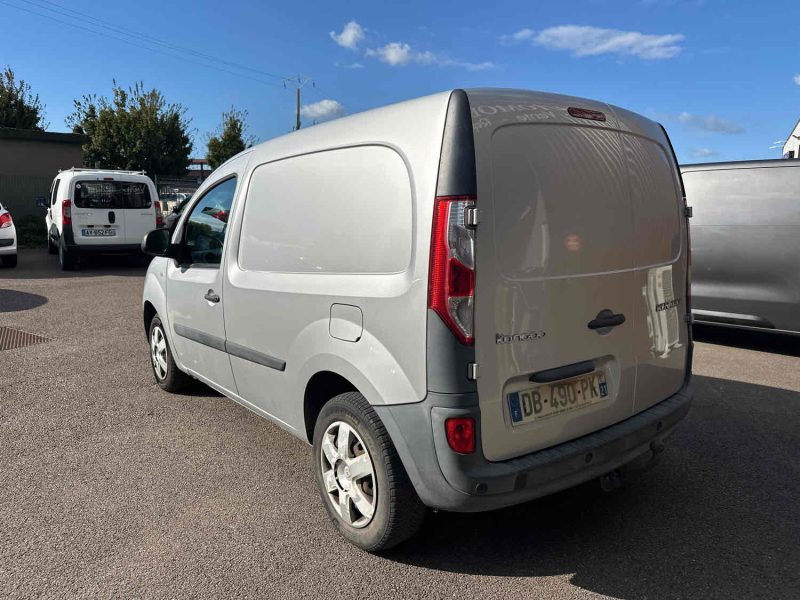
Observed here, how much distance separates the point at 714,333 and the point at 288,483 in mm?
6030

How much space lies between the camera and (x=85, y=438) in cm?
397

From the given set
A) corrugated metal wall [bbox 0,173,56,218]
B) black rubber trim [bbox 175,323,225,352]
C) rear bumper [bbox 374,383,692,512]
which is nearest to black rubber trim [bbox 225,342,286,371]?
black rubber trim [bbox 175,323,225,352]

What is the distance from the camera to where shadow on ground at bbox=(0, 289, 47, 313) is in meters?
8.30

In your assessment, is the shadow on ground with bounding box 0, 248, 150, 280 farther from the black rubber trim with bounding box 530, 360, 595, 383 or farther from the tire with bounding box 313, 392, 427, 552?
the black rubber trim with bounding box 530, 360, 595, 383

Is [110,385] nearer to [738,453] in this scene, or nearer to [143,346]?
[143,346]

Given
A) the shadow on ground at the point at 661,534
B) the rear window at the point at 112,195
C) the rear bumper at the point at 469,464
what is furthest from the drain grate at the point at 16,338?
the rear bumper at the point at 469,464

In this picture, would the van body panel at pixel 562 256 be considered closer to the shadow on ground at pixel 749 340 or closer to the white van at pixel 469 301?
the white van at pixel 469 301

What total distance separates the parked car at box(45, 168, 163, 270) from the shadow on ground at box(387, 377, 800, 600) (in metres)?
11.0

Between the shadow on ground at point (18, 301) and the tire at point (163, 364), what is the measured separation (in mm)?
4499

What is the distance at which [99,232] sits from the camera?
11867mm

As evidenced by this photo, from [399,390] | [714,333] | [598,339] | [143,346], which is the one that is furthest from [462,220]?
[714,333]

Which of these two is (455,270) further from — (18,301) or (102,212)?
(102,212)

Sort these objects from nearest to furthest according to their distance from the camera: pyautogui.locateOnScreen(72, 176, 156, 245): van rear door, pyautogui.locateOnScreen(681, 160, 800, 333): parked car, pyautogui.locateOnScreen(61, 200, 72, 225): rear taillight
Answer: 1. pyautogui.locateOnScreen(681, 160, 800, 333): parked car
2. pyautogui.locateOnScreen(61, 200, 72, 225): rear taillight
3. pyautogui.locateOnScreen(72, 176, 156, 245): van rear door

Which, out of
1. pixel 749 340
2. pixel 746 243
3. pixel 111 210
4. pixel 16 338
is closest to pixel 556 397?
pixel 746 243
